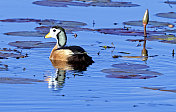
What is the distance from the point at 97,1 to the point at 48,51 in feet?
34.0

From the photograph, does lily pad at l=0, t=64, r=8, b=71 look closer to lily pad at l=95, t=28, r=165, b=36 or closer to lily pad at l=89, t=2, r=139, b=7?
lily pad at l=95, t=28, r=165, b=36

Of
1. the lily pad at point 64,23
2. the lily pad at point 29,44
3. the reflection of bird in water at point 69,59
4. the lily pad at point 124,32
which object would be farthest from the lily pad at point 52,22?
the reflection of bird in water at point 69,59

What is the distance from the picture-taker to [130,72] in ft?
49.2

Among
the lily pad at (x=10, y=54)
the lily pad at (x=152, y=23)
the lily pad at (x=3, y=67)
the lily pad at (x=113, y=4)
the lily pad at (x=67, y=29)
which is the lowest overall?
the lily pad at (x=3, y=67)

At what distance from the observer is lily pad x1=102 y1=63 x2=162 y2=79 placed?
1445cm

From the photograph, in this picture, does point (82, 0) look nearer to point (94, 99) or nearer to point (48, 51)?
point (48, 51)

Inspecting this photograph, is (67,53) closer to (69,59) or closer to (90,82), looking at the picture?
(69,59)

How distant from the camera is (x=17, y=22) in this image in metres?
21.9

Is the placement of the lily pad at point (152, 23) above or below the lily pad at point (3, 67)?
above

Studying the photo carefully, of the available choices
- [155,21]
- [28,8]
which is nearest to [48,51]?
[155,21]

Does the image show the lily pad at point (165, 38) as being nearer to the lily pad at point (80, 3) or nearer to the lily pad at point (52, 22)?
the lily pad at point (52, 22)

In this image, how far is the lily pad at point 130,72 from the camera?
14.5 meters

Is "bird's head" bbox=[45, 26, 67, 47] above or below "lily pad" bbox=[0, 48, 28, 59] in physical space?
above

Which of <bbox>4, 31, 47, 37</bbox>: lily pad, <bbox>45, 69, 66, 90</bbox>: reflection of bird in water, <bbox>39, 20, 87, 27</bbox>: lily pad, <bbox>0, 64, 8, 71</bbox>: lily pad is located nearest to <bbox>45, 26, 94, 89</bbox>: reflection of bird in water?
<bbox>45, 69, 66, 90</bbox>: reflection of bird in water
